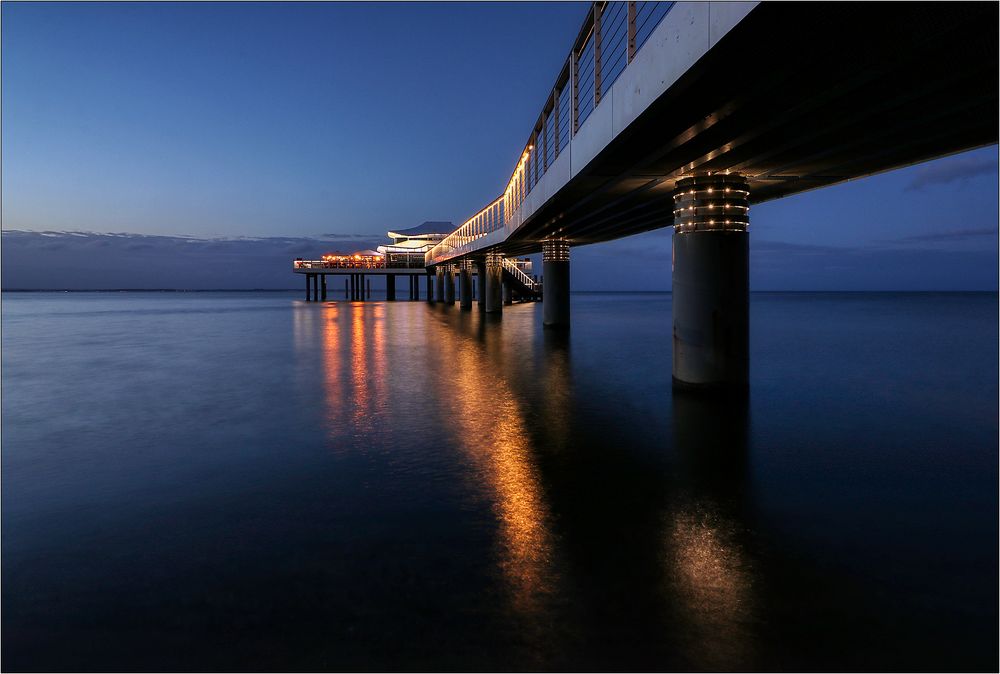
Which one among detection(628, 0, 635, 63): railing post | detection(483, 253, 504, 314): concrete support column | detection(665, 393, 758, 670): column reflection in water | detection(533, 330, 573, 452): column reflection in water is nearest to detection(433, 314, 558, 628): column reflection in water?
detection(533, 330, 573, 452): column reflection in water

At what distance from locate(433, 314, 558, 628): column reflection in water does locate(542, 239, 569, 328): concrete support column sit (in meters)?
12.3

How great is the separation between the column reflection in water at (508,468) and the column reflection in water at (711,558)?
898 mm

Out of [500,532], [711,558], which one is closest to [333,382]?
[500,532]

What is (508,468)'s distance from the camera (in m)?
6.85

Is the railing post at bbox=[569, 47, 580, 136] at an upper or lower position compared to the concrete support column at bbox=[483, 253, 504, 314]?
upper

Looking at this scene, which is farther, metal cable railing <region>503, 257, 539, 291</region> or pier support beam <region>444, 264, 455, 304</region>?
pier support beam <region>444, 264, 455, 304</region>

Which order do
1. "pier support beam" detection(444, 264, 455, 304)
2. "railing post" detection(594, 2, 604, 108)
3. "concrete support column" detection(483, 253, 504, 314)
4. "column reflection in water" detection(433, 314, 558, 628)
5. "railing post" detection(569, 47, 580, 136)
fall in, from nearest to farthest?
"column reflection in water" detection(433, 314, 558, 628), "railing post" detection(594, 2, 604, 108), "railing post" detection(569, 47, 580, 136), "concrete support column" detection(483, 253, 504, 314), "pier support beam" detection(444, 264, 455, 304)

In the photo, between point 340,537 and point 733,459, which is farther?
point 733,459

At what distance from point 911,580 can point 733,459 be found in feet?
10.5

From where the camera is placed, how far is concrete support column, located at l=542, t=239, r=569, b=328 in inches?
1119

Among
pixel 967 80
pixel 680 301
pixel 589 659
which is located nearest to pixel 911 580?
pixel 589 659

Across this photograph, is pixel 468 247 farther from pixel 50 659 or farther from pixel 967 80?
pixel 50 659

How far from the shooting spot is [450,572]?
4223 mm

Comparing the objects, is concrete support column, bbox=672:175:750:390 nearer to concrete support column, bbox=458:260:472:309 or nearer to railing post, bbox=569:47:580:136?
railing post, bbox=569:47:580:136
